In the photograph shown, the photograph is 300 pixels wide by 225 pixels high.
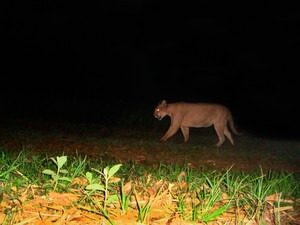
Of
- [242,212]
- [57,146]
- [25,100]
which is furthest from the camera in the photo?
[25,100]

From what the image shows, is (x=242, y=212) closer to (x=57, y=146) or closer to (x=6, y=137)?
(x=57, y=146)

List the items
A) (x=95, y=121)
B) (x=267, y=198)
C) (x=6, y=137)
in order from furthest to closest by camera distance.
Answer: (x=95, y=121)
(x=6, y=137)
(x=267, y=198)

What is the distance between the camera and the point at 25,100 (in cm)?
2108

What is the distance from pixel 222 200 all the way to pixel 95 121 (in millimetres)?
13802

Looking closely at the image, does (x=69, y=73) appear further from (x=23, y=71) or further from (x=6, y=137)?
(x=6, y=137)

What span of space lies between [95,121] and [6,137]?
278 inches

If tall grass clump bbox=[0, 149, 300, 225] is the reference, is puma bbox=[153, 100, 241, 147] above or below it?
above

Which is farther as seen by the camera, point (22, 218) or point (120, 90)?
point (120, 90)

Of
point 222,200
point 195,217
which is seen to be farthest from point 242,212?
point 195,217

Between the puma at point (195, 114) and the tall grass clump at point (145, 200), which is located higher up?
the puma at point (195, 114)

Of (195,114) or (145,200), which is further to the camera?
(195,114)

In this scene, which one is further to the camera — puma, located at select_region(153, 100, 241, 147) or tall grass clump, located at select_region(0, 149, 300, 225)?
puma, located at select_region(153, 100, 241, 147)

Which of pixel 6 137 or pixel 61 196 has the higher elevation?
pixel 61 196

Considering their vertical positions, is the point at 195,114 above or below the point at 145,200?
above
